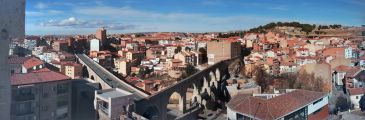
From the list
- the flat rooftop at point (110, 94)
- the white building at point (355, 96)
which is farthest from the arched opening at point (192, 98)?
the white building at point (355, 96)

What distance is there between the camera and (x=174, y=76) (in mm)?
13016

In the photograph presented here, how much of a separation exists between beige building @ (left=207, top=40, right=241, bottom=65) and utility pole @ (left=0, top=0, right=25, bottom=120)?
13100 millimetres

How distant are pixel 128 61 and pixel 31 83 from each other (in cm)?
932

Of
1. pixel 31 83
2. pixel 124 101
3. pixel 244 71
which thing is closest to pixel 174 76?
pixel 244 71

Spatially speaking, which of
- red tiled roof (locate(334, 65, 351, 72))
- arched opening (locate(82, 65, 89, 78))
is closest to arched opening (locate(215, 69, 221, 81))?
red tiled roof (locate(334, 65, 351, 72))

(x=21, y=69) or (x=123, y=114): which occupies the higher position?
(x=21, y=69)

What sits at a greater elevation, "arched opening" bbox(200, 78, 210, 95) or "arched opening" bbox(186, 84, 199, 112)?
"arched opening" bbox(200, 78, 210, 95)

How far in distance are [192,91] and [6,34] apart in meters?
10.8

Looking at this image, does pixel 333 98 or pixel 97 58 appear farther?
pixel 97 58

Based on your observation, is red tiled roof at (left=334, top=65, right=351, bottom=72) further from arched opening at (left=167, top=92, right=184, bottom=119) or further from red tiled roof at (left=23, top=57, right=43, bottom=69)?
red tiled roof at (left=23, top=57, right=43, bottom=69)

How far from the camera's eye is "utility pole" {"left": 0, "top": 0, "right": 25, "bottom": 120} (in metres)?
0.58

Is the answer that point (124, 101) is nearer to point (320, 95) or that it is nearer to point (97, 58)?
point (320, 95)

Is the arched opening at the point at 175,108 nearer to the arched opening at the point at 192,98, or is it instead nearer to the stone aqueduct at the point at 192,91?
the stone aqueduct at the point at 192,91

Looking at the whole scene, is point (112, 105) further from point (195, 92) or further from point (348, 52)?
point (348, 52)
